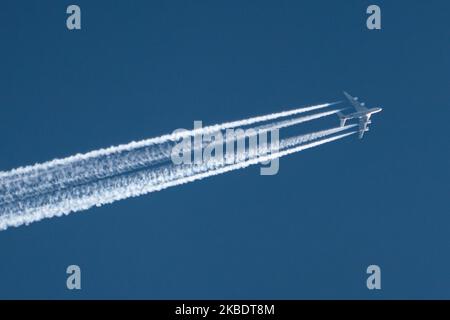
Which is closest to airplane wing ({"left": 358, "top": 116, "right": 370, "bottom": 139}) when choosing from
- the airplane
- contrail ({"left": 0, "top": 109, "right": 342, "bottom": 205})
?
the airplane

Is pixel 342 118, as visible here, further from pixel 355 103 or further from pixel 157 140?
pixel 157 140

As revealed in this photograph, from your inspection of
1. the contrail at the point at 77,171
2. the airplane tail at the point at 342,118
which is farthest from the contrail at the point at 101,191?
the airplane tail at the point at 342,118

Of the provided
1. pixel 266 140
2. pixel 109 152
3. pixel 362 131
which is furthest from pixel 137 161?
pixel 362 131

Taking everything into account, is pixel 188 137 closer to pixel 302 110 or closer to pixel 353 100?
pixel 302 110

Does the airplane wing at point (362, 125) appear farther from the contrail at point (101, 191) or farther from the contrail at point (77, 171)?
the contrail at point (77, 171)

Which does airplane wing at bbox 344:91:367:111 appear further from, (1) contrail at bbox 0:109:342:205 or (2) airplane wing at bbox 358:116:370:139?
(1) contrail at bbox 0:109:342:205

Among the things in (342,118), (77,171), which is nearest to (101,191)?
(77,171)
